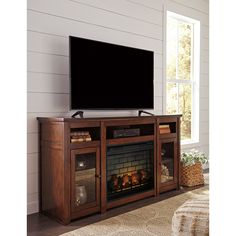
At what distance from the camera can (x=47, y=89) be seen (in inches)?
121

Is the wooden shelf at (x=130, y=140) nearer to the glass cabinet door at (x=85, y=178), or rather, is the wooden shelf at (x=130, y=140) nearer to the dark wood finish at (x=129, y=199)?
the glass cabinet door at (x=85, y=178)

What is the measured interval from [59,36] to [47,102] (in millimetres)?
701

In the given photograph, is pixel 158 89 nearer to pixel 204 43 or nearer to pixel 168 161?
pixel 168 161

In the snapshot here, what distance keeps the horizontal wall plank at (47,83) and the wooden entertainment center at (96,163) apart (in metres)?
0.34

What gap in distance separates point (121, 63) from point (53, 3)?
95 centimetres

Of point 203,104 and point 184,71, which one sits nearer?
point 184,71

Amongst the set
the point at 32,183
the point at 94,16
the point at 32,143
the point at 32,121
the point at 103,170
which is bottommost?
the point at 32,183

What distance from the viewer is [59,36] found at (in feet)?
10.3

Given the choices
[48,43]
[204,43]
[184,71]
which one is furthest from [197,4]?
[48,43]

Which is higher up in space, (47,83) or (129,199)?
(47,83)
